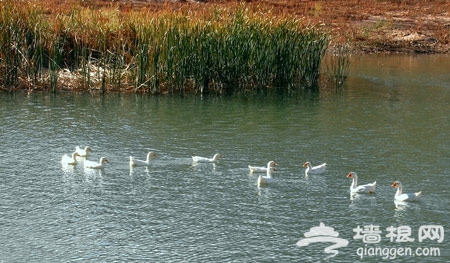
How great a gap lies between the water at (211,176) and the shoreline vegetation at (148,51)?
1.06 metres

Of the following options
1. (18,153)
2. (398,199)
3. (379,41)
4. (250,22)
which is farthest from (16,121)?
(379,41)

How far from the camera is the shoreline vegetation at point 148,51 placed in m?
26.9

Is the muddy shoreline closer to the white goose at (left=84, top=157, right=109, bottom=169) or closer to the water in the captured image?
the water

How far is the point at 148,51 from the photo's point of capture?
88.2ft

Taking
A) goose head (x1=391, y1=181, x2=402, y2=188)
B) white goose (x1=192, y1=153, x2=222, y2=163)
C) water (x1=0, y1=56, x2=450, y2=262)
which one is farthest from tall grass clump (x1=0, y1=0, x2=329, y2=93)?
goose head (x1=391, y1=181, x2=402, y2=188)

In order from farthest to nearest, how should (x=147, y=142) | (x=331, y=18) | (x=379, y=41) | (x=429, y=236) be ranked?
(x=331, y=18)
(x=379, y=41)
(x=147, y=142)
(x=429, y=236)

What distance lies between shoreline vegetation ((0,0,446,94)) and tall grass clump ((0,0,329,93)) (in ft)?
0.10

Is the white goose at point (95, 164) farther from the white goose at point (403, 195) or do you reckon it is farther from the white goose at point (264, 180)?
the white goose at point (403, 195)

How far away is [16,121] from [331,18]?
30244mm

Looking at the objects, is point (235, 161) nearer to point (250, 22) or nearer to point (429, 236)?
point (429, 236)

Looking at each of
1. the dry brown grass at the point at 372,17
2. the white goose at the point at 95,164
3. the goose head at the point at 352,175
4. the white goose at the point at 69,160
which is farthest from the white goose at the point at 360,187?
the dry brown grass at the point at 372,17

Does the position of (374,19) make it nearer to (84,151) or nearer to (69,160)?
(84,151)

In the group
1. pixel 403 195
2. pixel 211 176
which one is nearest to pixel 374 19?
pixel 211 176

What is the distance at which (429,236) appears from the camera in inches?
550
